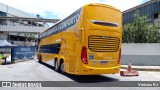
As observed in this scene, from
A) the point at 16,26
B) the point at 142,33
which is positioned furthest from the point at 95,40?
the point at 16,26

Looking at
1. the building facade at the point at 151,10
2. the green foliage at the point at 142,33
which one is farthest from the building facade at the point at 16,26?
the green foliage at the point at 142,33

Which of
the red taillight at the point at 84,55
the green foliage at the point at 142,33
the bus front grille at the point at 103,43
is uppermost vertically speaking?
the green foliage at the point at 142,33

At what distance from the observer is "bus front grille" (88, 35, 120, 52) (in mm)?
11964

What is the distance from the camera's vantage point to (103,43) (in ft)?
40.2

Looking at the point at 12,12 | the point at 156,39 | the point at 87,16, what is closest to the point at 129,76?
the point at 87,16

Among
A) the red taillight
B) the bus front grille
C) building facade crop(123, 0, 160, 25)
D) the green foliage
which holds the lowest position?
the red taillight

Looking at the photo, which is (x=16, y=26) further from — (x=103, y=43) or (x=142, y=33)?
(x=103, y=43)

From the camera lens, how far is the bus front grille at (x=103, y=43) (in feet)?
39.3

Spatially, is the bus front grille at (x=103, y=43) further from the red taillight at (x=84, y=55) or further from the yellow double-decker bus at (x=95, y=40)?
the red taillight at (x=84, y=55)

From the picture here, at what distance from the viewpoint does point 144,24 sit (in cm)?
2577

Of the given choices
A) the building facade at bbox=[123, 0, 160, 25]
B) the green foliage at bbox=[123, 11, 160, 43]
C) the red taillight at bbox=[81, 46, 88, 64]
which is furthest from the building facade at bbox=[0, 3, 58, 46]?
the red taillight at bbox=[81, 46, 88, 64]

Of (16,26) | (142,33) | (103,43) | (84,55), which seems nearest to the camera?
(84,55)

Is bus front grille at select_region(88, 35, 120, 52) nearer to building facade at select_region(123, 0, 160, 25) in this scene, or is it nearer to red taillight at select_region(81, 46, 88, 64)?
red taillight at select_region(81, 46, 88, 64)

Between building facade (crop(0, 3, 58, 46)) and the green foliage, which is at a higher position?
building facade (crop(0, 3, 58, 46))
